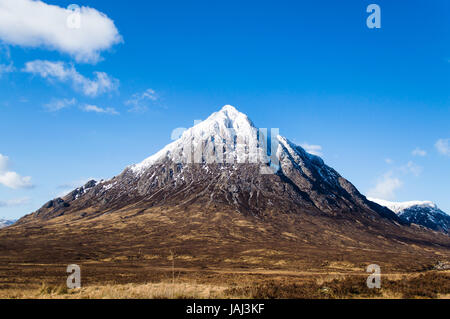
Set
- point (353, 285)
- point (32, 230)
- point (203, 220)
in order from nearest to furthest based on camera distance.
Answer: point (353, 285), point (32, 230), point (203, 220)

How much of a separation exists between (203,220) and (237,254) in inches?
3170

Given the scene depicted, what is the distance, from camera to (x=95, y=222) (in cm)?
18525

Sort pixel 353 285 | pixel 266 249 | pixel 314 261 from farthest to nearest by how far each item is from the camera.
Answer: pixel 266 249 → pixel 314 261 → pixel 353 285

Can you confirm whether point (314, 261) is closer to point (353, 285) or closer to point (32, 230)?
Result: point (353, 285)

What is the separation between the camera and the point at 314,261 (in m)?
87.4
